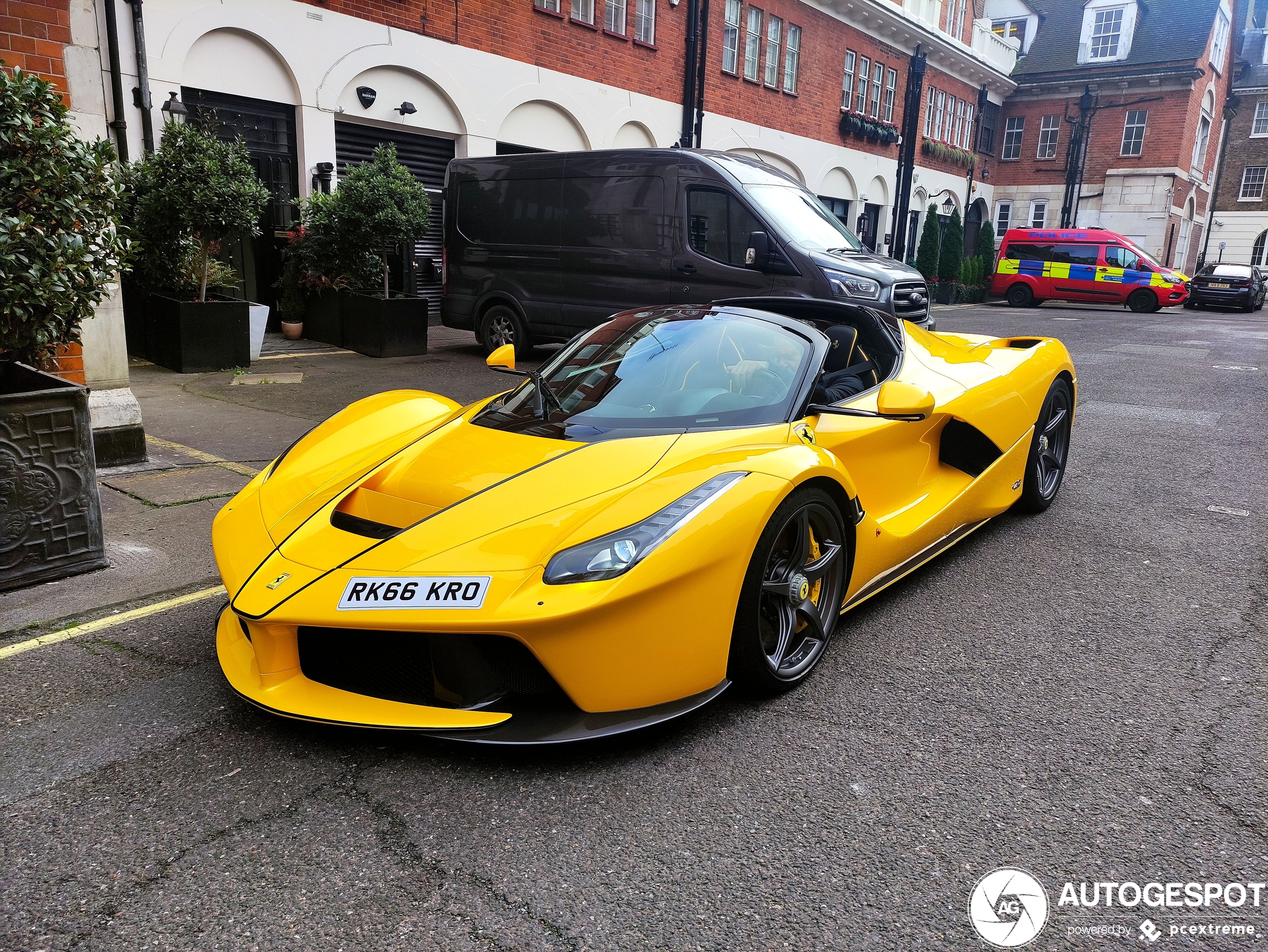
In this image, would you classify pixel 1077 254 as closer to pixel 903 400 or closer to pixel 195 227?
pixel 195 227

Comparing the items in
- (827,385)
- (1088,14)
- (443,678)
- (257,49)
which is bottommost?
(443,678)

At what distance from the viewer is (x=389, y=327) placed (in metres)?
9.99

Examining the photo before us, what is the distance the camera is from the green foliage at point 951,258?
26578 mm

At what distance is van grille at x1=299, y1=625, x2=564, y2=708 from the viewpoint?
2.30 metres

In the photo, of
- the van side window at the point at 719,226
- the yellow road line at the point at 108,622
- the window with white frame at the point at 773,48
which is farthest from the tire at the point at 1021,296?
the yellow road line at the point at 108,622

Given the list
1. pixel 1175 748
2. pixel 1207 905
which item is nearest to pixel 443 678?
pixel 1207 905

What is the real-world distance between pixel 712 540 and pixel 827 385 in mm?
1295

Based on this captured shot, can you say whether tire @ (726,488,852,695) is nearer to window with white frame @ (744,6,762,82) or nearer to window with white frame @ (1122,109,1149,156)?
window with white frame @ (744,6,762,82)

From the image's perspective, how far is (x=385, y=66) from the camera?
508 inches

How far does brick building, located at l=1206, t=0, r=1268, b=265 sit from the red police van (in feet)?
90.5

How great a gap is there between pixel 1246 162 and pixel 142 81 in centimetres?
5160

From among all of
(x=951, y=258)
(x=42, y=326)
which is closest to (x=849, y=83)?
(x=951, y=258)

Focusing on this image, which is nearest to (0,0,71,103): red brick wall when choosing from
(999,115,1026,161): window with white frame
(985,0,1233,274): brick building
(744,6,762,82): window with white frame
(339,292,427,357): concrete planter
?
(339,292,427,357): concrete planter

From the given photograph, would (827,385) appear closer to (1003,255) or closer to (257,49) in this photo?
(257,49)
